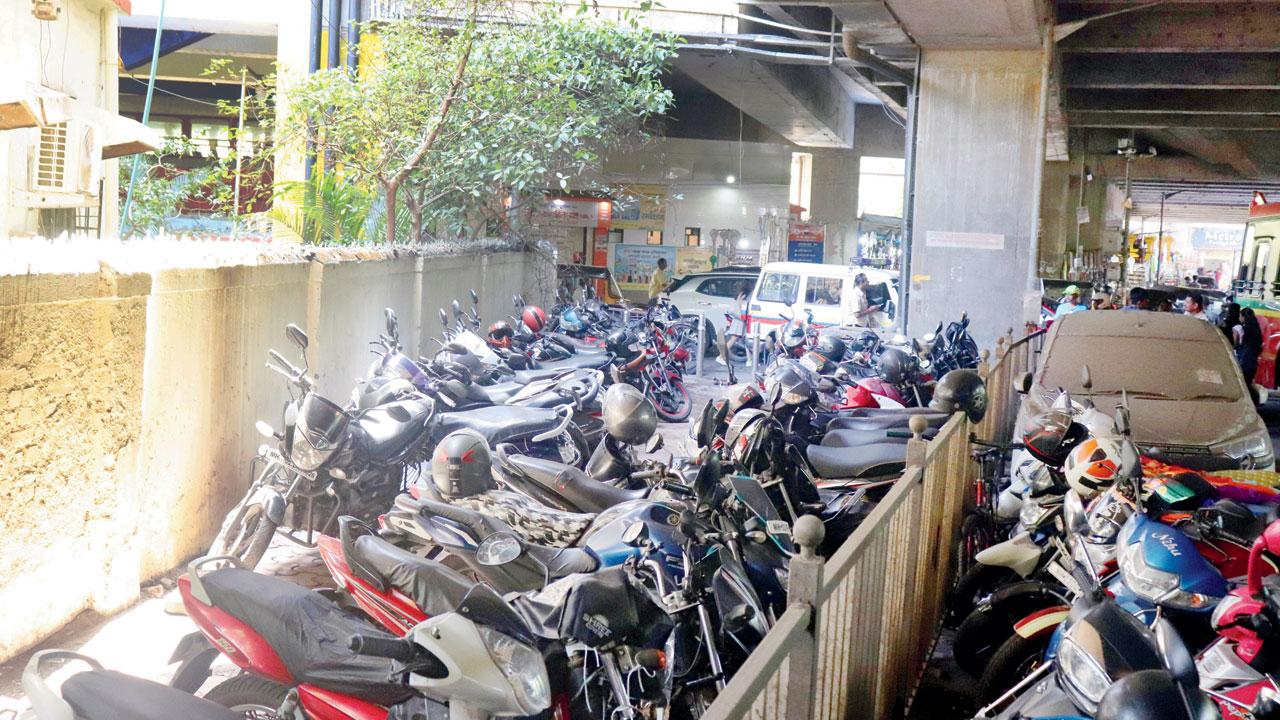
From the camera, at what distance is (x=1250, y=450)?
7.48m

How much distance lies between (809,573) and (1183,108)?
2102 cm

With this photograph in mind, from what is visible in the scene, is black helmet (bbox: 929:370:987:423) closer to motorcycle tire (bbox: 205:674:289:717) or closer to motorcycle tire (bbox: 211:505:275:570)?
motorcycle tire (bbox: 211:505:275:570)

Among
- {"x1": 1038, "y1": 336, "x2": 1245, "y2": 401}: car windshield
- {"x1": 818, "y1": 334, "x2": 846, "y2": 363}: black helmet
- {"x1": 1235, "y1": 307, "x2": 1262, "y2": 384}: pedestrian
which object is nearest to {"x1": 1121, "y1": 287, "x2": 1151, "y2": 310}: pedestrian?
{"x1": 1235, "y1": 307, "x2": 1262, "y2": 384}: pedestrian

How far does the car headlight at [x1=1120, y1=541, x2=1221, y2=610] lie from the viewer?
3.75 metres

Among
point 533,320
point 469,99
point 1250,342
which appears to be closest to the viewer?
point 533,320

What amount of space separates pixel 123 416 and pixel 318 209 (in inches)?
262

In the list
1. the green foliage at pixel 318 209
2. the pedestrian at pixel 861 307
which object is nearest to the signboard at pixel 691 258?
the pedestrian at pixel 861 307

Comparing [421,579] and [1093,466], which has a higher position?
[1093,466]

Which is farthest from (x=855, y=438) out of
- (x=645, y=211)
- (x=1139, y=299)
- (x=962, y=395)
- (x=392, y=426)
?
(x=645, y=211)

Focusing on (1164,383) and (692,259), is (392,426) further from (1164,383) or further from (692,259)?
(692,259)

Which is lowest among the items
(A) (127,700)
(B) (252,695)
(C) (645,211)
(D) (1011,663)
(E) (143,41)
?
(D) (1011,663)

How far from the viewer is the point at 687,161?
27.5 meters

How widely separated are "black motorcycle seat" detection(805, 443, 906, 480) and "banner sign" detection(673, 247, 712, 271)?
71.2 feet

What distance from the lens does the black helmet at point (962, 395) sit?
6.30 meters
